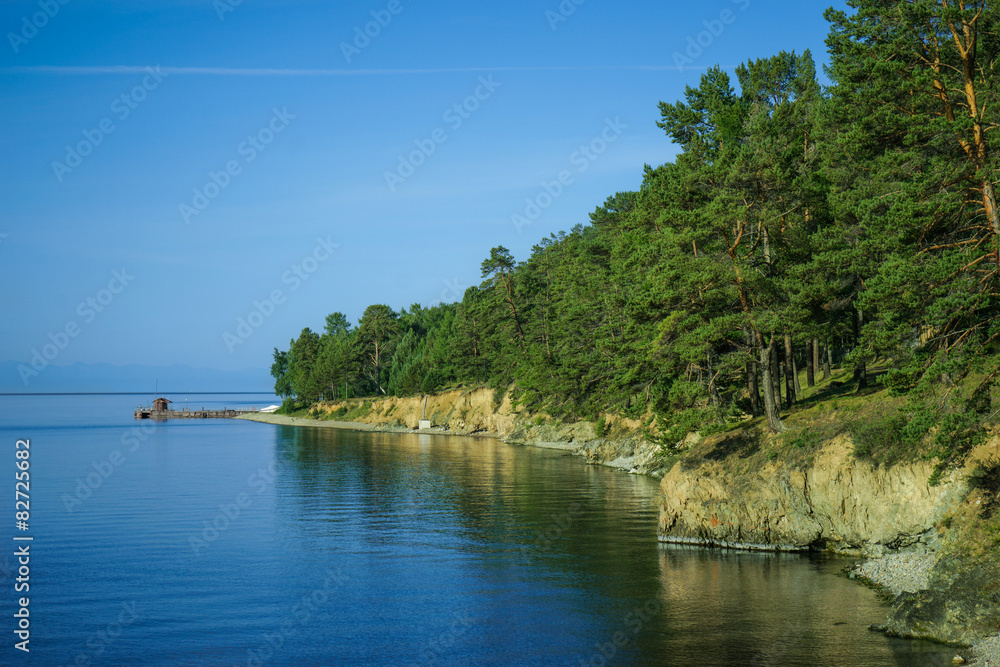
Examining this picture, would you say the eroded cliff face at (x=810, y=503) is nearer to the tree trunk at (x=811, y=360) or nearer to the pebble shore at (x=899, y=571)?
the pebble shore at (x=899, y=571)

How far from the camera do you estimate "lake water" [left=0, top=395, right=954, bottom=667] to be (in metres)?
21.5

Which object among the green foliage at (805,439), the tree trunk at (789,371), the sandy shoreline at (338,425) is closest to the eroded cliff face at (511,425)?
the sandy shoreline at (338,425)

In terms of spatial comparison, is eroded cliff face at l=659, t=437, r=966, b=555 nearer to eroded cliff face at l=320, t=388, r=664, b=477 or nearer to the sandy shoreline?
eroded cliff face at l=320, t=388, r=664, b=477

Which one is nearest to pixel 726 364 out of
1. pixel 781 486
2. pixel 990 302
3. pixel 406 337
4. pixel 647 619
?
pixel 781 486

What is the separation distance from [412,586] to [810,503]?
16.5 meters

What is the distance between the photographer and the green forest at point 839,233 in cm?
2402

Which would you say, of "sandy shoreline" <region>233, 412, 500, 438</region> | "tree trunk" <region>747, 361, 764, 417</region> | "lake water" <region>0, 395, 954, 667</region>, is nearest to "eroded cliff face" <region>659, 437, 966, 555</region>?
"lake water" <region>0, 395, 954, 667</region>

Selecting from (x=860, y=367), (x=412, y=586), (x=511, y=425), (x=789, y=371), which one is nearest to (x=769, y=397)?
(x=860, y=367)

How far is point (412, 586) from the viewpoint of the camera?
28.6 metres

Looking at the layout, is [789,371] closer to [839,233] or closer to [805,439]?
[839,233]

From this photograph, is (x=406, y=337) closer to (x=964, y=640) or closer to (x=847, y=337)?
(x=847, y=337)

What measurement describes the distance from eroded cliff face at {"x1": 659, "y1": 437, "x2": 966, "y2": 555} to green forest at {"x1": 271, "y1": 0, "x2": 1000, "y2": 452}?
2738 millimetres

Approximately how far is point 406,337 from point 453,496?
11215 cm

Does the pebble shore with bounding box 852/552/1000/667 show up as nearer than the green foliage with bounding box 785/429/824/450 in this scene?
Yes
